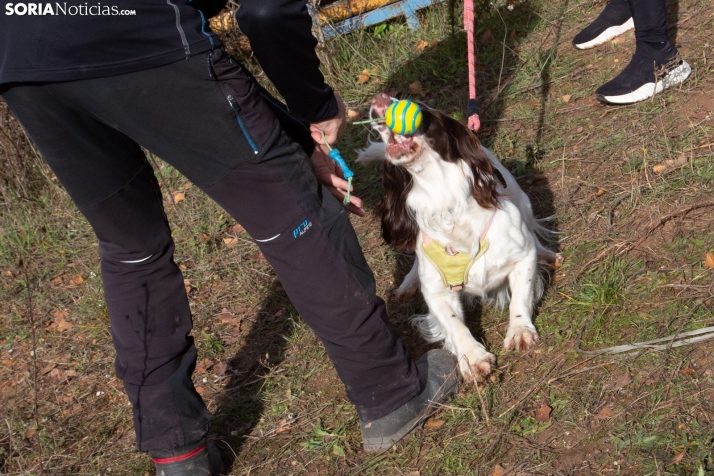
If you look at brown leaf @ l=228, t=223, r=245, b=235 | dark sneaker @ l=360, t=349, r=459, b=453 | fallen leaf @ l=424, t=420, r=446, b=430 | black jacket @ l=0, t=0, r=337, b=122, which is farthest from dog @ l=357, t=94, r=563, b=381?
brown leaf @ l=228, t=223, r=245, b=235

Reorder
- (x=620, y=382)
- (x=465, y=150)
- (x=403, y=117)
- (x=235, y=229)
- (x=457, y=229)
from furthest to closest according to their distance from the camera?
(x=235, y=229) < (x=457, y=229) < (x=465, y=150) < (x=403, y=117) < (x=620, y=382)

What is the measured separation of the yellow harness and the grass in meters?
0.31

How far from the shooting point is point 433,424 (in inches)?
108

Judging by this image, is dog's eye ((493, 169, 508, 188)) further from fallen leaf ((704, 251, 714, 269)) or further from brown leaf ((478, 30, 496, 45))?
brown leaf ((478, 30, 496, 45))

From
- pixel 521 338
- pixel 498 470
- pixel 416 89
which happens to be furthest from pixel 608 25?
A: pixel 498 470

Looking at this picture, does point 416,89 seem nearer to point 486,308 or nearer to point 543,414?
point 486,308

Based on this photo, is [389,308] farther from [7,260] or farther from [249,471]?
[7,260]

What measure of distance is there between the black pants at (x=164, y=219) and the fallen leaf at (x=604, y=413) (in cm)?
64

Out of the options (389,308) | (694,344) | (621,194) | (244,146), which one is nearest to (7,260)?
(389,308)

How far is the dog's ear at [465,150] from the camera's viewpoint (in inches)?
112

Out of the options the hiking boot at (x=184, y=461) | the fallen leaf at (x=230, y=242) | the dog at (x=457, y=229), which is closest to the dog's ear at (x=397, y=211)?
the dog at (x=457, y=229)

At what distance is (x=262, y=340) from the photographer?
3.69m

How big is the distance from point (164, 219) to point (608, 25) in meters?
3.55

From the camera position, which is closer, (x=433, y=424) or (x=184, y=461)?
(x=184, y=461)
